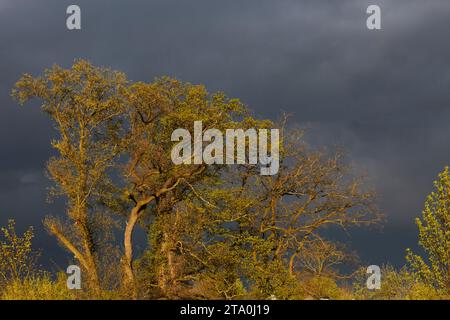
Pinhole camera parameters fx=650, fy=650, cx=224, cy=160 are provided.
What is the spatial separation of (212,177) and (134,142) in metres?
6.62

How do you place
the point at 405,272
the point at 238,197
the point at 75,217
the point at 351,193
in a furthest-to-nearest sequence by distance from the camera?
the point at 351,193
the point at 238,197
the point at 75,217
the point at 405,272

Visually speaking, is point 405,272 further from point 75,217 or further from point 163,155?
point 75,217

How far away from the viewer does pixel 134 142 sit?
47156 mm

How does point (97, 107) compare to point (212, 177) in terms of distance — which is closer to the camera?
point (97, 107)

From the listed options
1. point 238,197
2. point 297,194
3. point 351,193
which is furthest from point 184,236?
point 351,193

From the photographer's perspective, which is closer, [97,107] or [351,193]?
[97,107]

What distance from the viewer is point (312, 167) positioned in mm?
51812
